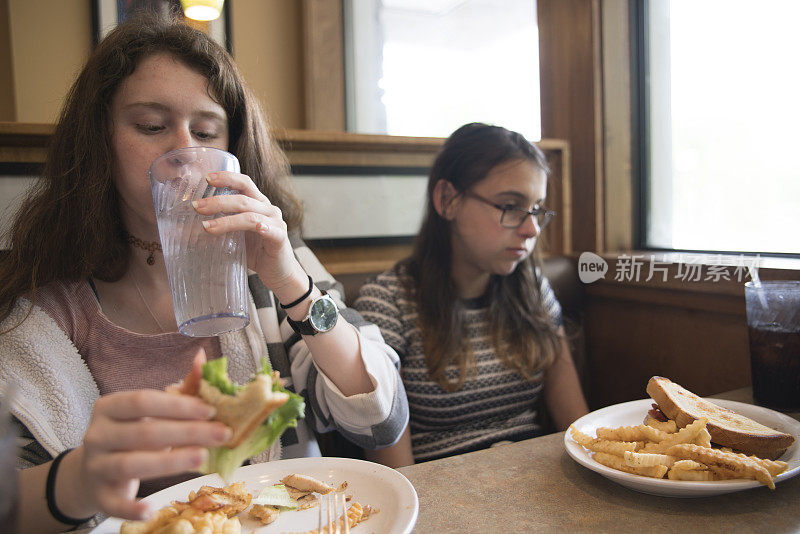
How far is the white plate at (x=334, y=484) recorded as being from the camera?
2.28 ft

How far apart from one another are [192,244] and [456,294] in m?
0.97

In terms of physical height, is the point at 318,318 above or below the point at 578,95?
below

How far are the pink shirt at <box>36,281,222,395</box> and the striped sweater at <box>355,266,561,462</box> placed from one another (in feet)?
1.82

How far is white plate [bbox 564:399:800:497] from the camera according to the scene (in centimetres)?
73

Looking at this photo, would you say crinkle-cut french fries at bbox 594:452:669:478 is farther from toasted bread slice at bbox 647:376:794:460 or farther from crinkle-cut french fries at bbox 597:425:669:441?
toasted bread slice at bbox 647:376:794:460

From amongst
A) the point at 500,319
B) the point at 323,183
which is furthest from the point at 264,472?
the point at 323,183

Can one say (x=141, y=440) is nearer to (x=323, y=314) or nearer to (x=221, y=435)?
(x=221, y=435)

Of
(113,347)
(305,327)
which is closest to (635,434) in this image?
(305,327)

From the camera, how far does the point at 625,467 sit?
79 cm

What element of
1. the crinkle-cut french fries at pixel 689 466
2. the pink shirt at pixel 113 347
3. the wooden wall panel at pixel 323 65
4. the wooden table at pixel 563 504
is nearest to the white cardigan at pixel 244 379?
the pink shirt at pixel 113 347

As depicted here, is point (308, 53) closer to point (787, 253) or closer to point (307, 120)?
point (307, 120)

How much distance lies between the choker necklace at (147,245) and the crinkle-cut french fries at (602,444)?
90cm

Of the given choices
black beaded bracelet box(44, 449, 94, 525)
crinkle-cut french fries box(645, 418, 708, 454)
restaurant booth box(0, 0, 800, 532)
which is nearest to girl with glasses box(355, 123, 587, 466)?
restaurant booth box(0, 0, 800, 532)

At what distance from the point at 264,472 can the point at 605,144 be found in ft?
6.24
